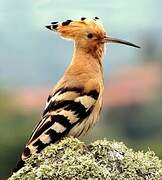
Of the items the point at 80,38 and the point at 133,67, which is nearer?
the point at 80,38

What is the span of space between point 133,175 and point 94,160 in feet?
0.73

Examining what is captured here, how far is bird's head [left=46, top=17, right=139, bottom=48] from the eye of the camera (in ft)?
20.6

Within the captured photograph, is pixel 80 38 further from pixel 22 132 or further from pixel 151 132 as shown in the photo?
pixel 151 132

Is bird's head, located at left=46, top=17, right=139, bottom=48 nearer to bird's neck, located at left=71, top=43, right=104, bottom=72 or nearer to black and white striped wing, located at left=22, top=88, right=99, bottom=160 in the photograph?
bird's neck, located at left=71, top=43, right=104, bottom=72

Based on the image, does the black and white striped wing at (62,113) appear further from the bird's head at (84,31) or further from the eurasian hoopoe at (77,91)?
the bird's head at (84,31)

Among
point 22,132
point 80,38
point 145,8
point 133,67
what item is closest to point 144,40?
point 133,67

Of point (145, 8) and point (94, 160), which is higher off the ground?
point (94, 160)

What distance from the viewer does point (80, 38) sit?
21.1 ft

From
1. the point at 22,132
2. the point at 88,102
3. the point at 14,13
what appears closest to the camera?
the point at 88,102

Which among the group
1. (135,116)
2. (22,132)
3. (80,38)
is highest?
(80,38)

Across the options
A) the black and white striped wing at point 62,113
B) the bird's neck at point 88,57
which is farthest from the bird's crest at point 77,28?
the black and white striped wing at point 62,113

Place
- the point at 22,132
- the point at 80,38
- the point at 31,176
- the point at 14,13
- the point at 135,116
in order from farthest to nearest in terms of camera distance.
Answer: the point at 14,13 → the point at 135,116 → the point at 22,132 → the point at 80,38 → the point at 31,176

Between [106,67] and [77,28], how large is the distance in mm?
53024

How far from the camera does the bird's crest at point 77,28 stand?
627 centimetres
